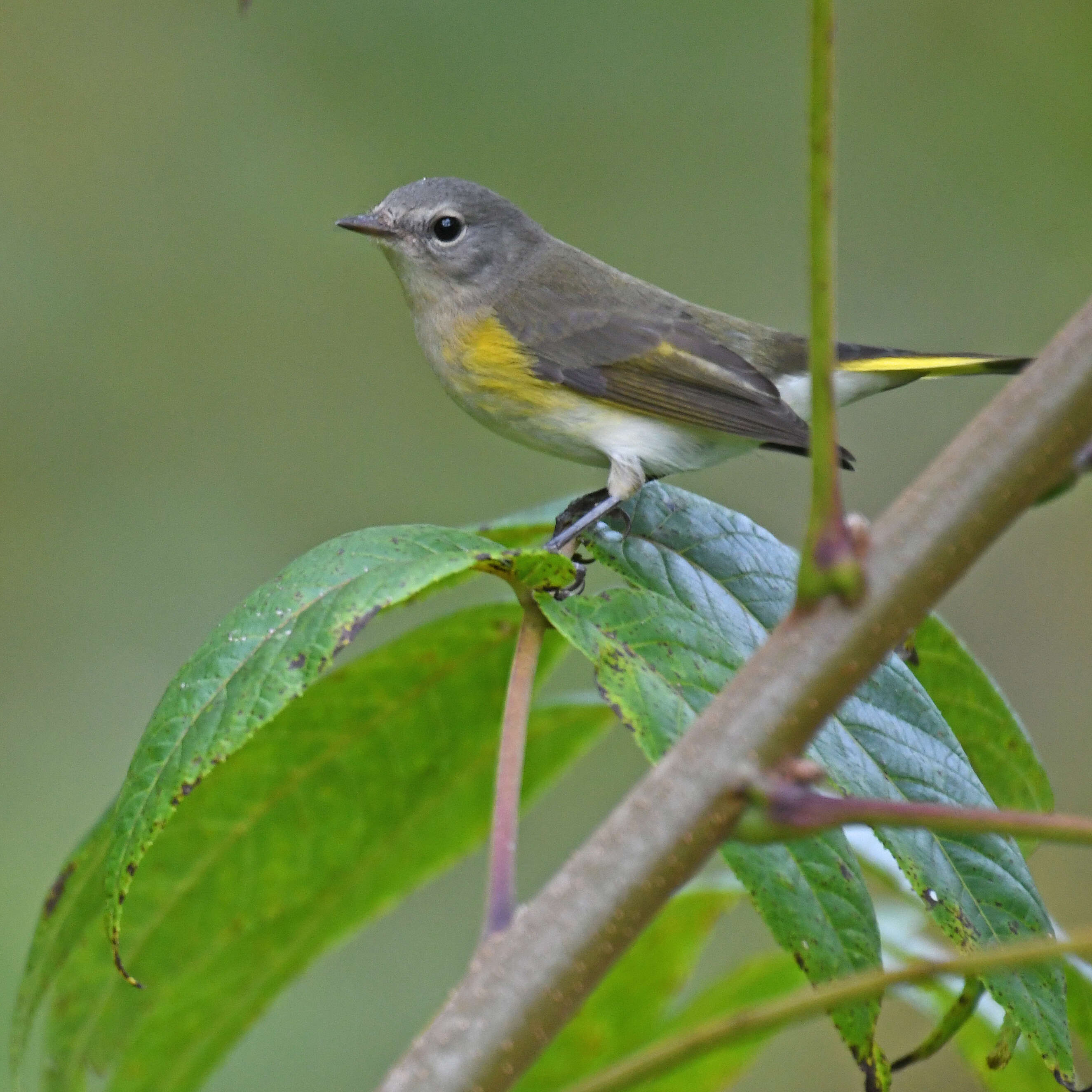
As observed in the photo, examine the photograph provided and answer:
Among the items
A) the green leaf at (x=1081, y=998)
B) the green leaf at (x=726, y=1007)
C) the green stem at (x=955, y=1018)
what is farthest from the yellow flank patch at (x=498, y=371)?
the green stem at (x=955, y=1018)

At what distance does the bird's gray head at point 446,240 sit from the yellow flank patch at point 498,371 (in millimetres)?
248

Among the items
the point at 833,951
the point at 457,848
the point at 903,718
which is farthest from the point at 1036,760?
the point at 457,848

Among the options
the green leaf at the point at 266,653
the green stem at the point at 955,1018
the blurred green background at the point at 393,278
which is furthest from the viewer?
the blurred green background at the point at 393,278

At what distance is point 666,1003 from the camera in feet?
6.87

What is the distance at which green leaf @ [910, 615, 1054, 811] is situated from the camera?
1578mm

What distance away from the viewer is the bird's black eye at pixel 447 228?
374 centimetres

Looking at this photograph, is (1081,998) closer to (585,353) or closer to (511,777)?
(511,777)

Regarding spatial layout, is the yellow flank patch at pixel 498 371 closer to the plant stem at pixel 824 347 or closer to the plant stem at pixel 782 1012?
the plant stem at pixel 824 347

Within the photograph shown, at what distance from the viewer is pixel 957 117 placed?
7.45 meters

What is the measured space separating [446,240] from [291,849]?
2.36 m

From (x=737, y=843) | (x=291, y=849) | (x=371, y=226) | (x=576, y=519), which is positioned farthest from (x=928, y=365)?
(x=737, y=843)

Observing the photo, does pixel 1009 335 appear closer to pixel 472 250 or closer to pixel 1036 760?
pixel 472 250

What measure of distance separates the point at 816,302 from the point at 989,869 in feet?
2.23

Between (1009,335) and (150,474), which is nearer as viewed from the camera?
(150,474)
